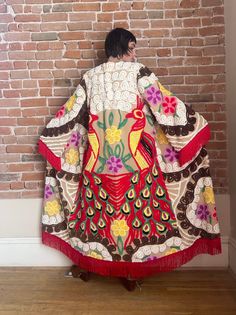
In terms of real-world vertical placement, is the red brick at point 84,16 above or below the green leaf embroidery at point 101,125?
above

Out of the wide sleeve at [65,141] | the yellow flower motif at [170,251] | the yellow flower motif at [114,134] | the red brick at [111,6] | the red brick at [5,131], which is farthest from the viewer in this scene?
the red brick at [5,131]

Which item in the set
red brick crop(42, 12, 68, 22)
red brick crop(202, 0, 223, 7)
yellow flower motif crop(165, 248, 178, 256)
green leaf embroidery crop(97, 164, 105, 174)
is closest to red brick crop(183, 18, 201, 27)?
red brick crop(202, 0, 223, 7)

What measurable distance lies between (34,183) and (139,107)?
3.28 ft

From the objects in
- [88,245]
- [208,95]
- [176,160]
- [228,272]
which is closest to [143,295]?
[88,245]

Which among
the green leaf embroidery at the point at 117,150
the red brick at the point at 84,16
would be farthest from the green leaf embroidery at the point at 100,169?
the red brick at the point at 84,16

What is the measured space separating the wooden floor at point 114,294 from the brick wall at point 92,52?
0.67m

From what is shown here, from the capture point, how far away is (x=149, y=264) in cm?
235

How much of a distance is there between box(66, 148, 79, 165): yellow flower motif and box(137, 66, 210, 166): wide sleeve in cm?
59

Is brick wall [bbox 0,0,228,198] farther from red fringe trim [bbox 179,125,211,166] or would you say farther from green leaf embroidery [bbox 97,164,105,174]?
green leaf embroidery [bbox 97,164,105,174]

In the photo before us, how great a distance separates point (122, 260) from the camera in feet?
7.61

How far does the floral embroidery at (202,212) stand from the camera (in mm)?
2418

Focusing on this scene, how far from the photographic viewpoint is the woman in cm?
227

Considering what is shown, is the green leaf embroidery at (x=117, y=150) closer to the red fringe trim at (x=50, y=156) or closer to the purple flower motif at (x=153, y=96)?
the purple flower motif at (x=153, y=96)

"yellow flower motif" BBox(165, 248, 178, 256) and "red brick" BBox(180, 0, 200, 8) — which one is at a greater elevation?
"red brick" BBox(180, 0, 200, 8)
